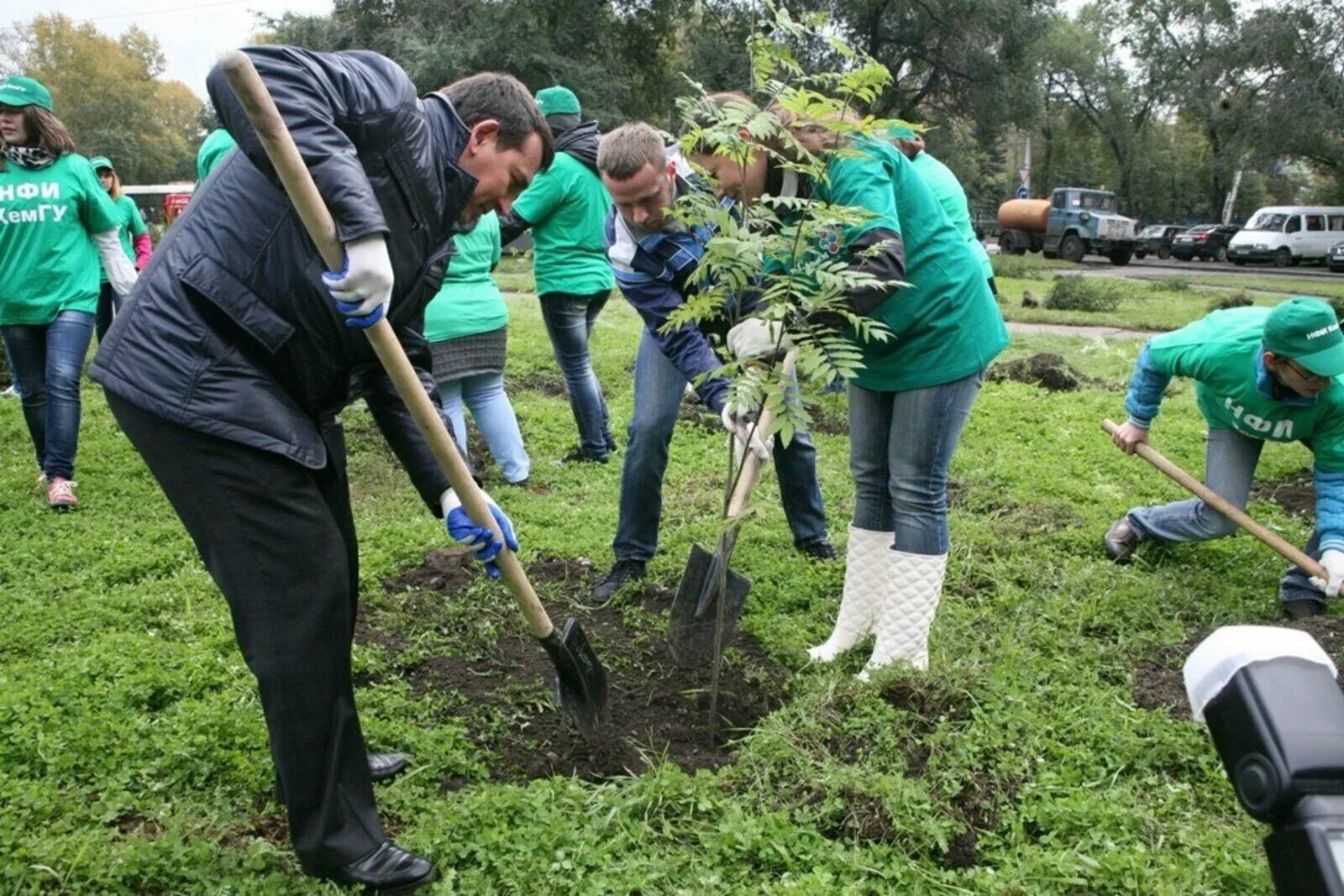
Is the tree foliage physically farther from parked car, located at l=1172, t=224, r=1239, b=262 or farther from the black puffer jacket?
the black puffer jacket

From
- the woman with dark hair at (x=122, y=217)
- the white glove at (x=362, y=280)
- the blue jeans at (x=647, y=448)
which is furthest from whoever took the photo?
the woman with dark hair at (x=122, y=217)

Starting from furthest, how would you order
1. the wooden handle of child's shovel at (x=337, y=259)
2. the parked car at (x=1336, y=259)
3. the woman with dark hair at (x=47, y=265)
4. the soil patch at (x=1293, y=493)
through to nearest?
1. the parked car at (x=1336, y=259)
2. the soil patch at (x=1293, y=493)
3. the woman with dark hair at (x=47, y=265)
4. the wooden handle of child's shovel at (x=337, y=259)

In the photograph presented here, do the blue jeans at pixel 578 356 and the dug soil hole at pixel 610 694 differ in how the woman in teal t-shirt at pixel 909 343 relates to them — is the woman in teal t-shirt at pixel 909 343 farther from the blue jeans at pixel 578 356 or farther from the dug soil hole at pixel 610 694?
the blue jeans at pixel 578 356

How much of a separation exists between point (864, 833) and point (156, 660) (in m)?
2.25

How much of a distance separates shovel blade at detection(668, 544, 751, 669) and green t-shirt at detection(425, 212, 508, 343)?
6.94 ft

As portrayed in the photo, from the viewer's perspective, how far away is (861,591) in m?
3.42

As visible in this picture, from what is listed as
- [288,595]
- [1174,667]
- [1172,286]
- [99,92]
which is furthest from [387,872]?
[99,92]

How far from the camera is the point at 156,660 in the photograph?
3271 mm

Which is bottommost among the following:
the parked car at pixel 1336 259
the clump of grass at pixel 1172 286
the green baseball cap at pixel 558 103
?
the parked car at pixel 1336 259

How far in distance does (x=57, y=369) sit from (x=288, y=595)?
372cm

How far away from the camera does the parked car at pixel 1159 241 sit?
3250 centimetres

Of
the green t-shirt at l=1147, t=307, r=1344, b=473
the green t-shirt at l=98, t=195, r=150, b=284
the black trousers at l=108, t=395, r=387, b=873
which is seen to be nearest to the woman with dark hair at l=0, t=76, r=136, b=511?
the green t-shirt at l=98, t=195, r=150, b=284

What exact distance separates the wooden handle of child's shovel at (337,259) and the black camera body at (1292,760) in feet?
5.22

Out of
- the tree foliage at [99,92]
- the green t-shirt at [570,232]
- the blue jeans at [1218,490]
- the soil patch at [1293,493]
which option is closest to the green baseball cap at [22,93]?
the green t-shirt at [570,232]
